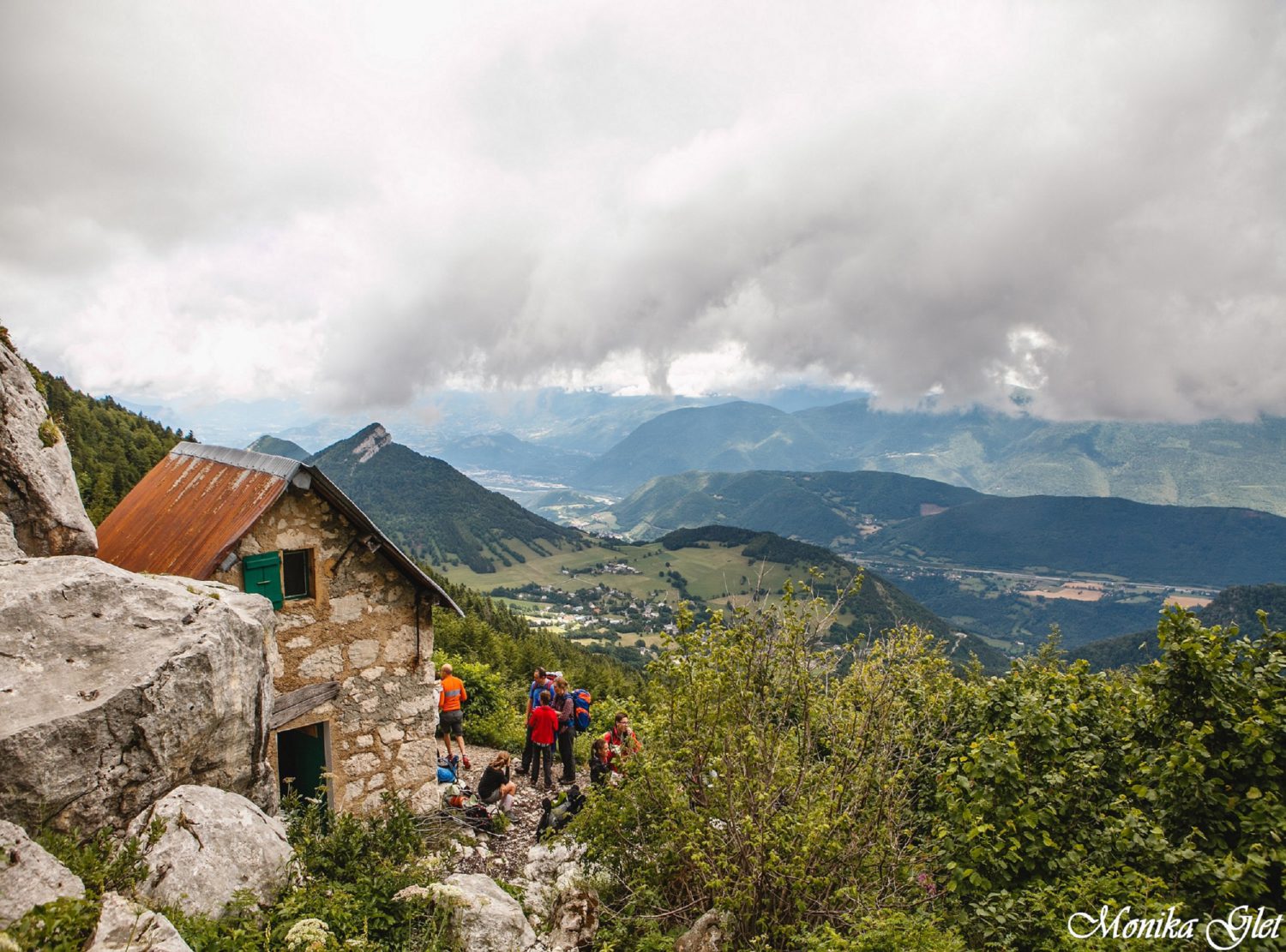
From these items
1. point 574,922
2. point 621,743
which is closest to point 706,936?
point 574,922

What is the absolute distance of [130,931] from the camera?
4.89 metres

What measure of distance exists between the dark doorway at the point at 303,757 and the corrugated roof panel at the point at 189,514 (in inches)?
143

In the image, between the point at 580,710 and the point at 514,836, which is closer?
the point at 514,836

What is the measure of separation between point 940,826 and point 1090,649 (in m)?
186

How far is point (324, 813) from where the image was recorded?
10.6m

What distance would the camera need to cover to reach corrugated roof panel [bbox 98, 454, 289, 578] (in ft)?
34.7

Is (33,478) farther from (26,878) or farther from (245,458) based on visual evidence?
(245,458)

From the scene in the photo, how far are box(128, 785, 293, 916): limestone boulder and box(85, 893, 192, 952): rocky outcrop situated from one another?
0.82 meters

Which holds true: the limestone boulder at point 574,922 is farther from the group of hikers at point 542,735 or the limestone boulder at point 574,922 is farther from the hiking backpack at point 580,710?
the hiking backpack at point 580,710

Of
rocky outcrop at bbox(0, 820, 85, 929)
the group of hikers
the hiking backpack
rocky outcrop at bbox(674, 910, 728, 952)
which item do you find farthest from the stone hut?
rocky outcrop at bbox(674, 910, 728, 952)

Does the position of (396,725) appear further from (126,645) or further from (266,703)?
(126,645)

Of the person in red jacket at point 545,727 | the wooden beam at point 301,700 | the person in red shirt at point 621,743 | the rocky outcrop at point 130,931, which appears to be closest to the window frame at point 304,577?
the wooden beam at point 301,700

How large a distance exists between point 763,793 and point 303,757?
918 centimetres

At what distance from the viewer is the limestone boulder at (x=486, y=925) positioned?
7.23m
